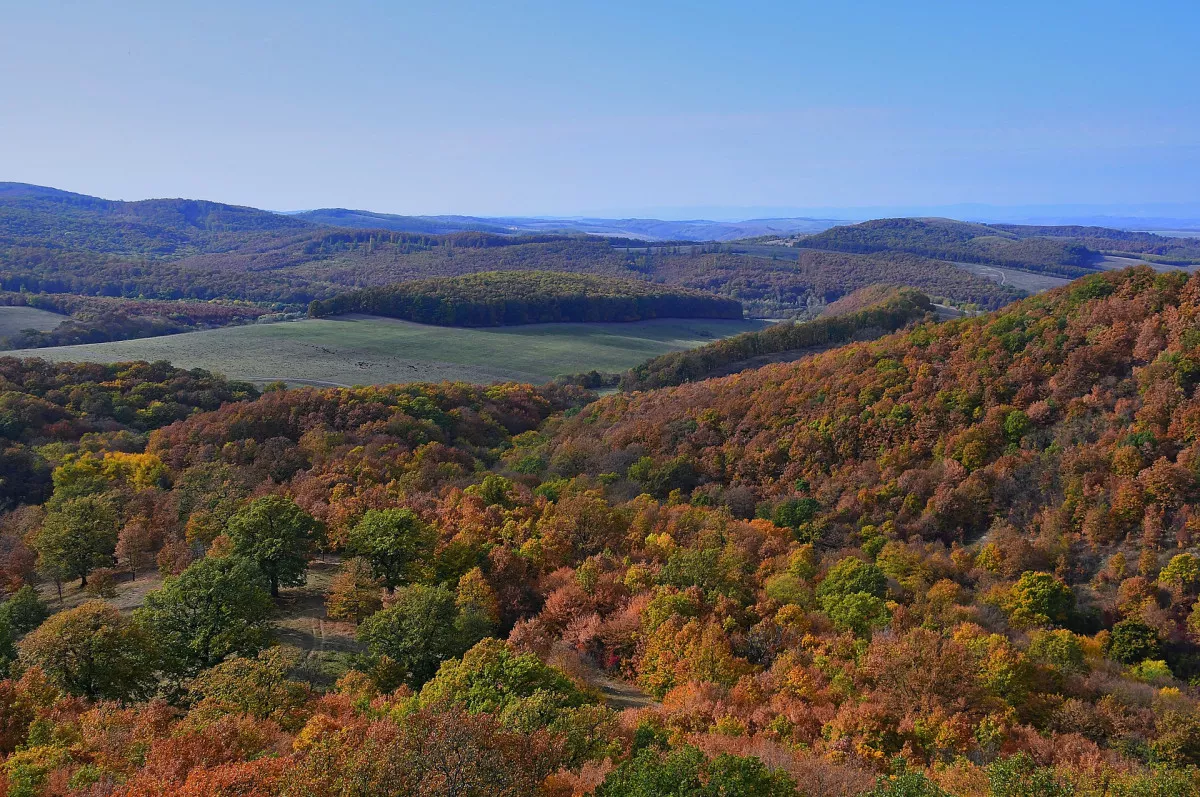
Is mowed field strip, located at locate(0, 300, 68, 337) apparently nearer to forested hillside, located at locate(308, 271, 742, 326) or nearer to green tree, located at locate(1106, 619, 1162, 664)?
forested hillside, located at locate(308, 271, 742, 326)

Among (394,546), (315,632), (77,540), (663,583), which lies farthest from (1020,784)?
(77,540)

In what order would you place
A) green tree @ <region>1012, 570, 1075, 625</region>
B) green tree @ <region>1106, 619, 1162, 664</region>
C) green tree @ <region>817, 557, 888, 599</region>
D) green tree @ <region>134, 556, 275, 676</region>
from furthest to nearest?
green tree @ <region>817, 557, 888, 599</region>
green tree @ <region>1012, 570, 1075, 625</region>
green tree @ <region>1106, 619, 1162, 664</region>
green tree @ <region>134, 556, 275, 676</region>

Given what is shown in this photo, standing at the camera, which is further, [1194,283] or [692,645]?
[1194,283]

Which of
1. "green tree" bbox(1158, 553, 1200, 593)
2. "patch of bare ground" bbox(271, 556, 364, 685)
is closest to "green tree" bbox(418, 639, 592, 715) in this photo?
"patch of bare ground" bbox(271, 556, 364, 685)

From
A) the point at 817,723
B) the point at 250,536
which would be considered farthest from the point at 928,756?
the point at 250,536

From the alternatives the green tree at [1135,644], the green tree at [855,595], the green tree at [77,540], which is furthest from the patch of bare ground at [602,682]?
the green tree at [77,540]

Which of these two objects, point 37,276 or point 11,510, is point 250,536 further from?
point 37,276
